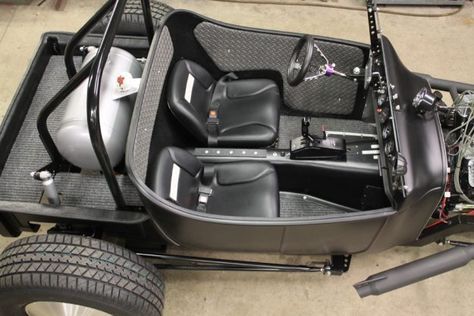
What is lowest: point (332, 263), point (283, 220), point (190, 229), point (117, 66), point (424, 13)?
point (332, 263)

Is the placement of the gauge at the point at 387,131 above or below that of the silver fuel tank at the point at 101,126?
above

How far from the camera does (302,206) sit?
7.56 ft

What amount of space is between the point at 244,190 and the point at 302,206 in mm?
403

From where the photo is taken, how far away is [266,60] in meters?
2.35

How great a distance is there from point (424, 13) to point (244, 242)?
8.47 feet

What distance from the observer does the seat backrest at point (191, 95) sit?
209 cm

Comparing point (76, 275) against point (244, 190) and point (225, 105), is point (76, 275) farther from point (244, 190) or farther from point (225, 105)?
point (225, 105)

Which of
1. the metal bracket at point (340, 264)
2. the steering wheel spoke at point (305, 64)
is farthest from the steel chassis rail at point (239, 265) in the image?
the steering wheel spoke at point (305, 64)

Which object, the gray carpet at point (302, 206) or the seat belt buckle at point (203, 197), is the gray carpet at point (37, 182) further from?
the gray carpet at point (302, 206)

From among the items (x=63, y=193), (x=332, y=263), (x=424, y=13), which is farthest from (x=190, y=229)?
(x=424, y=13)

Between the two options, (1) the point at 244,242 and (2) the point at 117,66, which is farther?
(2) the point at 117,66

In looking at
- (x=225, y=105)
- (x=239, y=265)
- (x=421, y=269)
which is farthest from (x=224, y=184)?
(x=421, y=269)

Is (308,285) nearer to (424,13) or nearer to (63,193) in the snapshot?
(63,193)

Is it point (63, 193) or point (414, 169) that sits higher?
point (414, 169)
